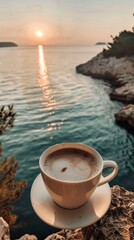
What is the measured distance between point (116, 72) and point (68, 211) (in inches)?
1632

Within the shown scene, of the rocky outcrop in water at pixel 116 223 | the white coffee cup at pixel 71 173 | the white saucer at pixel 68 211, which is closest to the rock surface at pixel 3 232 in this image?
the rocky outcrop in water at pixel 116 223

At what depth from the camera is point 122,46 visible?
46.2 meters

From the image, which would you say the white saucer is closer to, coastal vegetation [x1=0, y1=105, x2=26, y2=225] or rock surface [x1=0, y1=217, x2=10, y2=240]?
rock surface [x1=0, y1=217, x2=10, y2=240]

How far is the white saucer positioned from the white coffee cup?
69 millimetres

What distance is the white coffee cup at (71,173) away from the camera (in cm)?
192

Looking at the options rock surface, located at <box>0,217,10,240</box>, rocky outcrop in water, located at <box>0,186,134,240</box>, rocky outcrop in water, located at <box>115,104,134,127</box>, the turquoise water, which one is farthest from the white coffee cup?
rocky outcrop in water, located at <box>115,104,134,127</box>

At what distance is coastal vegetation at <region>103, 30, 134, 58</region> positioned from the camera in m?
45.0

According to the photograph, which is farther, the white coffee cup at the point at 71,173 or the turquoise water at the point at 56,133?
the turquoise water at the point at 56,133

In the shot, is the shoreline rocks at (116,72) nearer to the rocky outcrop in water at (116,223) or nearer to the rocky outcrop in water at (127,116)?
the rocky outcrop in water at (127,116)

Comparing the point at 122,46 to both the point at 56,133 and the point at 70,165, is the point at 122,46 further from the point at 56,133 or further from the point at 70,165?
the point at 70,165

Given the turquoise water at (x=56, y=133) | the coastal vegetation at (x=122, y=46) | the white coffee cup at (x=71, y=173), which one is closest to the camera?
the white coffee cup at (x=71, y=173)

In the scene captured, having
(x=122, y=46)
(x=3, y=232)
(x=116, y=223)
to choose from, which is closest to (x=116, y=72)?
Result: (x=122, y=46)

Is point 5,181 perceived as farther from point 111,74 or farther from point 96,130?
point 111,74

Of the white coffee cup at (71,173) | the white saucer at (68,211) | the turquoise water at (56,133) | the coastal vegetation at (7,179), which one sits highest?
the white coffee cup at (71,173)
